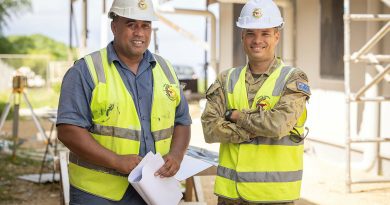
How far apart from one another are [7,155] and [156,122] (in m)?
8.39

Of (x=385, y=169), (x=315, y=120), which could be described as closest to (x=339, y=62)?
Result: (x=315, y=120)

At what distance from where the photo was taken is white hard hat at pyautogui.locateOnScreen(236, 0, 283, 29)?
125 inches

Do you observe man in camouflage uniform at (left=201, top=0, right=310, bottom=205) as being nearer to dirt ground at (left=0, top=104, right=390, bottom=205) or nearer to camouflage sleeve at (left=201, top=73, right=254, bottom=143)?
camouflage sleeve at (left=201, top=73, right=254, bottom=143)

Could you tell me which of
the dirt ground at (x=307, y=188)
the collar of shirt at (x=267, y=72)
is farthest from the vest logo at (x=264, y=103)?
the dirt ground at (x=307, y=188)

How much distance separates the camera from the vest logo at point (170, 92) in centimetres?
296

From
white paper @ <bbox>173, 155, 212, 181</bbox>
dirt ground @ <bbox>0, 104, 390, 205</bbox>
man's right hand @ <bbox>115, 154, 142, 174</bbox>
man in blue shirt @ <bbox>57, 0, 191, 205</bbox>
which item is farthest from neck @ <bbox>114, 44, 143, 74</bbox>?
dirt ground @ <bbox>0, 104, 390, 205</bbox>

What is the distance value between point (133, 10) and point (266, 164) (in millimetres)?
1029

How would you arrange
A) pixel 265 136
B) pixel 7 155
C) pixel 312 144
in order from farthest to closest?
pixel 7 155
pixel 312 144
pixel 265 136

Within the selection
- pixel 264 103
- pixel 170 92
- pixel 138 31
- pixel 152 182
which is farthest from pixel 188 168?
pixel 138 31

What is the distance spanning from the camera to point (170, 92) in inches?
117

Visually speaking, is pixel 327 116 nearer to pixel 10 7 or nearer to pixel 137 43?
pixel 137 43

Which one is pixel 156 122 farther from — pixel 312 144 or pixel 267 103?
pixel 312 144

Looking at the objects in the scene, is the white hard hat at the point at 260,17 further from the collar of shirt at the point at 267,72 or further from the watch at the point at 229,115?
the watch at the point at 229,115

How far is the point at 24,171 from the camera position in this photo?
9266 mm
